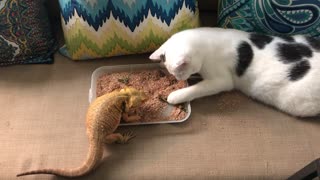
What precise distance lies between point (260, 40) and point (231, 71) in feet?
0.43

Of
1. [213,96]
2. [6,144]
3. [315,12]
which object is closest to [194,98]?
[213,96]

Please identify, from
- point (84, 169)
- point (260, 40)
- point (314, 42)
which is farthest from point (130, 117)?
point (314, 42)

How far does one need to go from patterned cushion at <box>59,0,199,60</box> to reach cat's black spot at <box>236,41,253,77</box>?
182 millimetres

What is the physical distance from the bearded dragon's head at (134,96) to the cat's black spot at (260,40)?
386 millimetres

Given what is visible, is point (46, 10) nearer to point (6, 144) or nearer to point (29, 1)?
point (29, 1)

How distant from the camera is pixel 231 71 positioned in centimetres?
123

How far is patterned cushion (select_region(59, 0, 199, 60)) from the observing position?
1.20 meters

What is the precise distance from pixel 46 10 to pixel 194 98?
1.89ft

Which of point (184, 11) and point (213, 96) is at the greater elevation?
point (184, 11)

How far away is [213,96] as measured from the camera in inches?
48.4

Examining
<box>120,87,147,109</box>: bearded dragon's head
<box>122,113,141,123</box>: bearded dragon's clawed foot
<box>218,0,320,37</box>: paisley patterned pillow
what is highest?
<box>218,0,320,37</box>: paisley patterned pillow

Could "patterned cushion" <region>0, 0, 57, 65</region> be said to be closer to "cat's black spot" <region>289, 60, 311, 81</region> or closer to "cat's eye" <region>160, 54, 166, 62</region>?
"cat's eye" <region>160, 54, 166, 62</region>

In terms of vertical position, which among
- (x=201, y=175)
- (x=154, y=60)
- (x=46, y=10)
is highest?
(x=46, y=10)

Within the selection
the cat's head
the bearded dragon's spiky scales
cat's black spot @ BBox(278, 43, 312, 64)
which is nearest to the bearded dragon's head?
the bearded dragon's spiky scales
